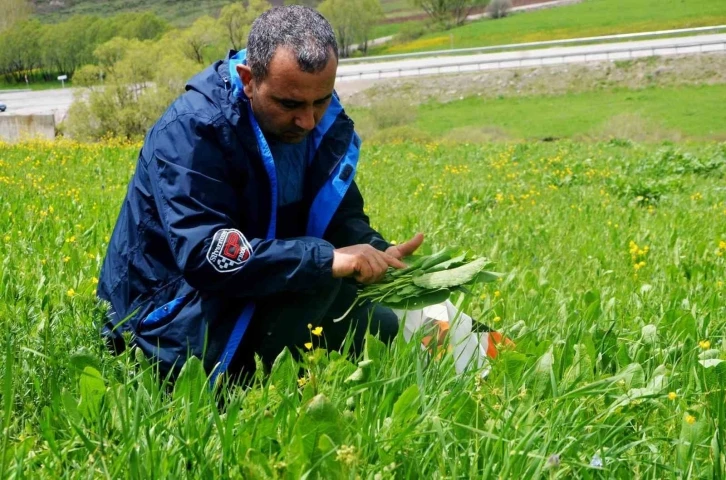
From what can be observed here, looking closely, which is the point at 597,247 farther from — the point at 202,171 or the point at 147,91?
the point at 147,91

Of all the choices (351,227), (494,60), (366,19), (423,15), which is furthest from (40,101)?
(351,227)

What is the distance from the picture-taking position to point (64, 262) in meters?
4.24

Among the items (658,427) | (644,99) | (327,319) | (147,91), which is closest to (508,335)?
(327,319)

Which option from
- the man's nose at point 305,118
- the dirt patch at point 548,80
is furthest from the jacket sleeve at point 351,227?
the dirt patch at point 548,80

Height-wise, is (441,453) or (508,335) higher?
(441,453)

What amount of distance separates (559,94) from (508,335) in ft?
151

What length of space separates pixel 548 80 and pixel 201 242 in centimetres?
4853

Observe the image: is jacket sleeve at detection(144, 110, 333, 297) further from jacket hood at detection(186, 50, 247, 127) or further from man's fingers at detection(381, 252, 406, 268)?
man's fingers at detection(381, 252, 406, 268)

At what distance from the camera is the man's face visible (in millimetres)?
2959

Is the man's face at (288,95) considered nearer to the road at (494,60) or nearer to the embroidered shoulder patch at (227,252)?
the embroidered shoulder patch at (227,252)

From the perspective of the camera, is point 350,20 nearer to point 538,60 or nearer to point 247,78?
point 538,60

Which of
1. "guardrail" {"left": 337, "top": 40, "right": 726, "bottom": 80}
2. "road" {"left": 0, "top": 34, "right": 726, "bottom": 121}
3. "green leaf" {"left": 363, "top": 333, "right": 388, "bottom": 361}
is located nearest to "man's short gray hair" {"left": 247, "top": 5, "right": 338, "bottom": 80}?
"green leaf" {"left": 363, "top": 333, "right": 388, "bottom": 361}

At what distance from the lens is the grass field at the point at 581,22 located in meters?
69.8

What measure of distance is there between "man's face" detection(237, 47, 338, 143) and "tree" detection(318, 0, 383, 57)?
261ft
